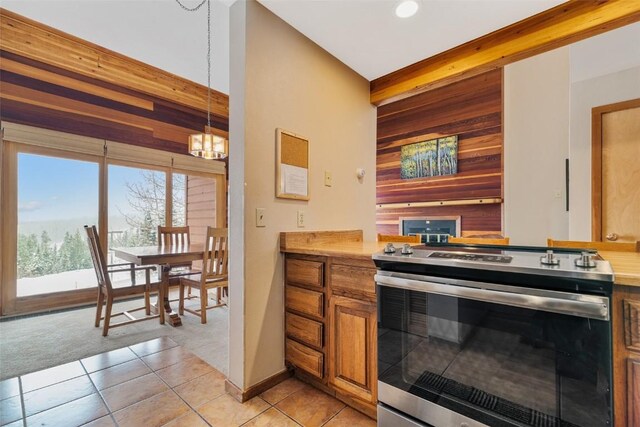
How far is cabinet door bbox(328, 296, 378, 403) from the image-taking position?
1598 mm

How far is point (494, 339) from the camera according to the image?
1217 mm

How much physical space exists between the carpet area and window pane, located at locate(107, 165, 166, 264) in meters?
1.20

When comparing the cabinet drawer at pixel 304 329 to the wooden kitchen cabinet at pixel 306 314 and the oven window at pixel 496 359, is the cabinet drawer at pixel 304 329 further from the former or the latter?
the oven window at pixel 496 359

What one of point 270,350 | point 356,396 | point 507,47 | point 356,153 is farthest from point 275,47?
point 356,396

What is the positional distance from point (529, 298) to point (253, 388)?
63.6 inches

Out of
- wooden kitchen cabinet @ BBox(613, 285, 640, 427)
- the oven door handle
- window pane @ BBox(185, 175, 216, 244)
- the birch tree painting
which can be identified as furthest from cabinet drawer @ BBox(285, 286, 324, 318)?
the birch tree painting

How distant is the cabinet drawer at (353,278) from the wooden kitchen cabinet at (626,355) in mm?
936

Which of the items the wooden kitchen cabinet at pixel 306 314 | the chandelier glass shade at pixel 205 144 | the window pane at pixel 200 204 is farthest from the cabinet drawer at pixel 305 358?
the window pane at pixel 200 204

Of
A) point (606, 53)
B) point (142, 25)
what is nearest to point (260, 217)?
point (142, 25)

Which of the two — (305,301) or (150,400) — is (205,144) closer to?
(305,301)

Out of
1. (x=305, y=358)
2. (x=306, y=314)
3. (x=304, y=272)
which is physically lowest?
(x=305, y=358)

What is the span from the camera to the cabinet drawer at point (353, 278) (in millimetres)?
Answer: 1608

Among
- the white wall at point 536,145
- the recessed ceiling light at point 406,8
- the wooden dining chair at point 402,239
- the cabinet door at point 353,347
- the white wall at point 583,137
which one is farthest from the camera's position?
the white wall at point 536,145

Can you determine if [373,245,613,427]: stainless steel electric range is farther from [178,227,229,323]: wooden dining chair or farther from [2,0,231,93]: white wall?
[2,0,231,93]: white wall
